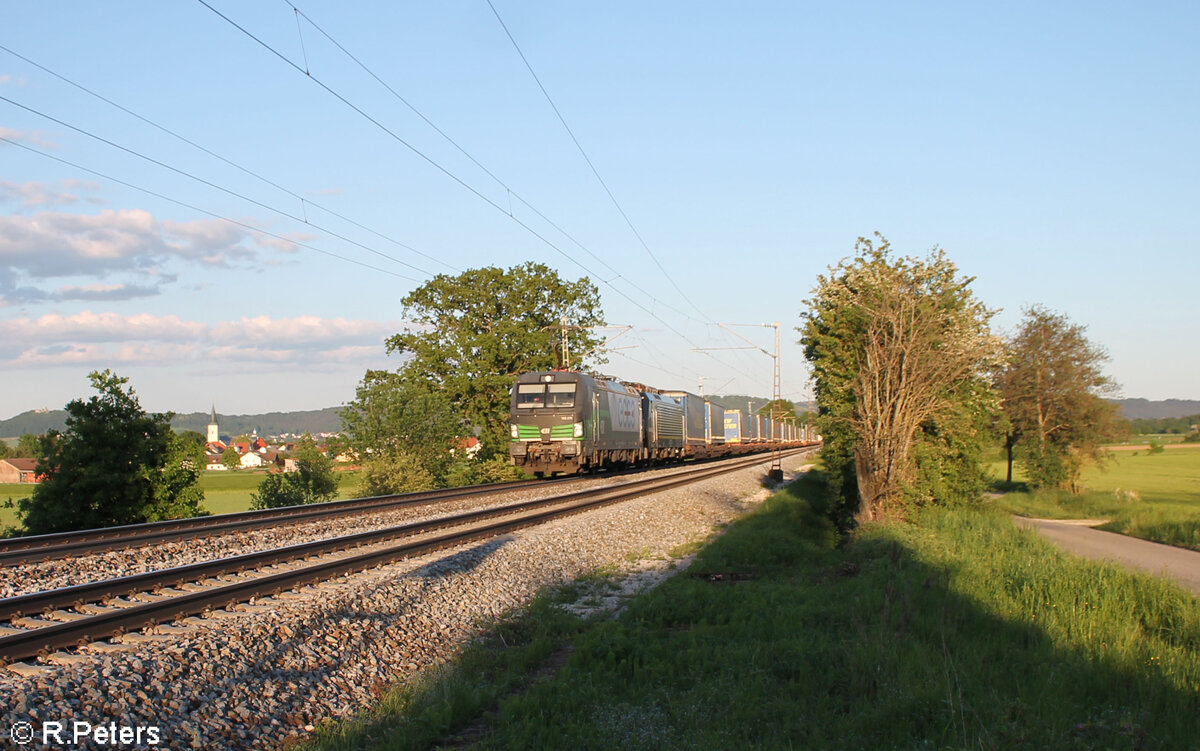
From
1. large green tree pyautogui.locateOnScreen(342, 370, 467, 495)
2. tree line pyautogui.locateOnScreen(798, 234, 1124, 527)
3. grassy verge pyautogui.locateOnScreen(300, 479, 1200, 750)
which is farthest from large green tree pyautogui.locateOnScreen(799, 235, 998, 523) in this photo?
large green tree pyautogui.locateOnScreen(342, 370, 467, 495)

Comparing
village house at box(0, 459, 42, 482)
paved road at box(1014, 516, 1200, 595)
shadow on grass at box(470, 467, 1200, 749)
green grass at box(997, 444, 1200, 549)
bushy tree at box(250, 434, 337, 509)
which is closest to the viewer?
shadow on grass at box(470, 467, 1200, 749)

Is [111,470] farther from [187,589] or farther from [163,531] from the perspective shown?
[187,589]

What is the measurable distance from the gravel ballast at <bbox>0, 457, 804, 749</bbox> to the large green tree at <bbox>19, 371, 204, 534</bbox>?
27.4 feet

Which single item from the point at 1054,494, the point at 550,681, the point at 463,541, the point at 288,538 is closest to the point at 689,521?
the point at 463,541

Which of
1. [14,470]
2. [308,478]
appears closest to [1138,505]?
[308,478]

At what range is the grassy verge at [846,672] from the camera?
5758mm

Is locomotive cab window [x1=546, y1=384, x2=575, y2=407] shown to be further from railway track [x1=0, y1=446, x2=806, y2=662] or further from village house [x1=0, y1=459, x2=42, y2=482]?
village house [x1=0, y1=459, x2=42, y2=482]

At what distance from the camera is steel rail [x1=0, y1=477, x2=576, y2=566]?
11.4 metres

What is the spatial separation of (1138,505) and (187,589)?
33.9 m

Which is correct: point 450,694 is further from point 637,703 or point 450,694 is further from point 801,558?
point 801,558

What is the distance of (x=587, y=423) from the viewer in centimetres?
3064

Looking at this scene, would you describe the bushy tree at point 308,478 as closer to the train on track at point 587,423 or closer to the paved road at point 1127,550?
the train on track at point 587,423

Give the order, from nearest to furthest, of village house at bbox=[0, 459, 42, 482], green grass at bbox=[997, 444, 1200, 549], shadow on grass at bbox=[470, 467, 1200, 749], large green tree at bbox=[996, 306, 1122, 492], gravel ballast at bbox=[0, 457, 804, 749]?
gravel ballast at bbox=[0, 457, 804, 749] → shadow on grass at bbox=[470, 467, 1200, 749] → green grass at bbox=[997, 444, 1200, 549] → large green tree at bbox=[996, 306, 1122, 492] → village house at bbox=[0, 459, 42, 482]

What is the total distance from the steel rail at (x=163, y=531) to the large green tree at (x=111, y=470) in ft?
6.40
